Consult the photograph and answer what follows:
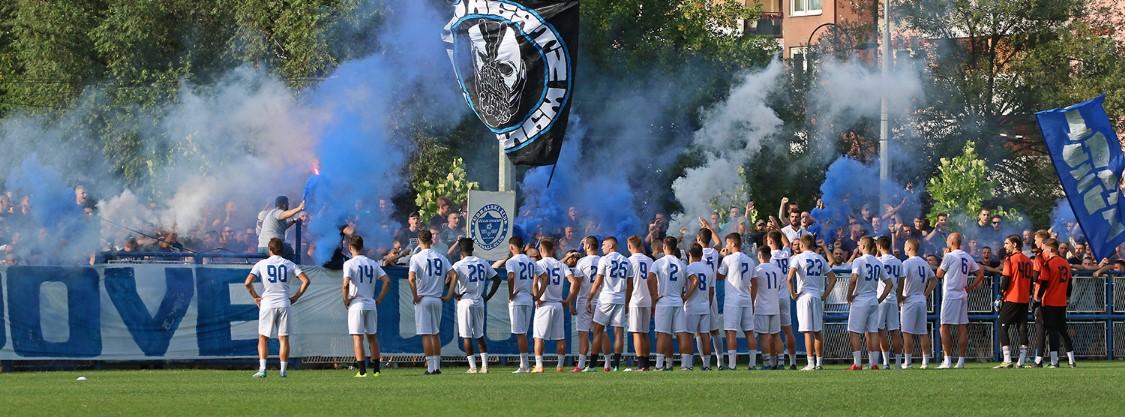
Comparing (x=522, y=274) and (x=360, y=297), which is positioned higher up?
(x=522, y=274)

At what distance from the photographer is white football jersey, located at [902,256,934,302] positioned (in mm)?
23109

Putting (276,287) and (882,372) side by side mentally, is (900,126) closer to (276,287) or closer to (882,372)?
(882,372)

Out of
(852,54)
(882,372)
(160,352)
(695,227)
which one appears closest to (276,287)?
(160,352)

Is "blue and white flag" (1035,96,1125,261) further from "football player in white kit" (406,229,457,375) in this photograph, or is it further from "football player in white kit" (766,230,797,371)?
"football player in white kit" (406,229,457,375)

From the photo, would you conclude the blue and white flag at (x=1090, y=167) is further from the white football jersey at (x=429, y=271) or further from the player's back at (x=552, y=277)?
the white football jersey at (x=429, y=271)

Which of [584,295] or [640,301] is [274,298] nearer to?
[584,295]

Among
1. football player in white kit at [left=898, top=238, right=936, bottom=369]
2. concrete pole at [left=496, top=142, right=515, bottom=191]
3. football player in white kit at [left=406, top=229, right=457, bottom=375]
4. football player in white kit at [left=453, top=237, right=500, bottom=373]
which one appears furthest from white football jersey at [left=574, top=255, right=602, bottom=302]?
football player in white kit at [left=898, top=238, right=936, bottom=369]

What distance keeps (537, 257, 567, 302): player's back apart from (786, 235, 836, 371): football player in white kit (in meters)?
2.78

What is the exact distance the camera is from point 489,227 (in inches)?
917

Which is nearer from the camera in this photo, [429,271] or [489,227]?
[429,271]

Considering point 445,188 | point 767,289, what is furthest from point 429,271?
point 445,188

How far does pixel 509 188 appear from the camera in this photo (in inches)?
1021

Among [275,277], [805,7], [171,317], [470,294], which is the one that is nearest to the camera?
[275,277]

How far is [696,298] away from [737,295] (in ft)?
2.08
